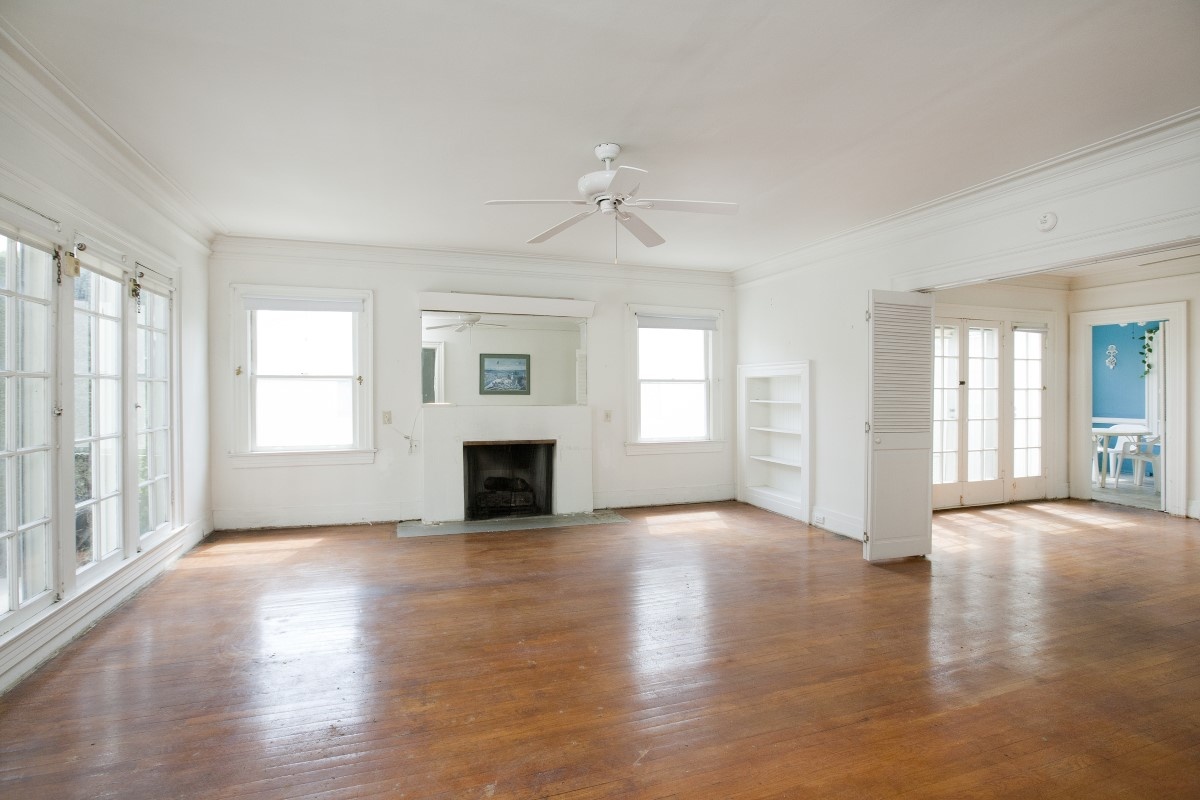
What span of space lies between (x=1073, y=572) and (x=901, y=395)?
170 centimetres

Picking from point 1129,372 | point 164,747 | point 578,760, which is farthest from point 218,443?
point 1129,372

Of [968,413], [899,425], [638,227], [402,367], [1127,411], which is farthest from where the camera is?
[1127,411]

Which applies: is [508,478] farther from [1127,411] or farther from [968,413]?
[1127,411]

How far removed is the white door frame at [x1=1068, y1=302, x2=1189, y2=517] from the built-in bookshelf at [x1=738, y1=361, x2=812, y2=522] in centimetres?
366

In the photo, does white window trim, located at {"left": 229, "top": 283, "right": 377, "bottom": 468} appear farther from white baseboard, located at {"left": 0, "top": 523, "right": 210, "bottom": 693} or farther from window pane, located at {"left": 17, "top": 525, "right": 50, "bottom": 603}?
window pane, located at {"left": 17, "top": 525, "right": 50, "bottom": 603}

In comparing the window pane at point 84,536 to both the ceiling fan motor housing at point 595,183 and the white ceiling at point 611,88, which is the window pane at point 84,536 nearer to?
the white ceiling at point 611,88

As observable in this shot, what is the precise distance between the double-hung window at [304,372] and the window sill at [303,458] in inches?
0.4

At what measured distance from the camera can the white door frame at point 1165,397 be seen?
590 centimetres

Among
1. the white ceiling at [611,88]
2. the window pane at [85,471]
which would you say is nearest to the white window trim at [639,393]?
the white ceiling at [611,88]

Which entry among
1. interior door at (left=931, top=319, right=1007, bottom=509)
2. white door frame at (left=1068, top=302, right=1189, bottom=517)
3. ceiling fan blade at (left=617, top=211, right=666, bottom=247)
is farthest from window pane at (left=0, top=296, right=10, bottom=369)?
white door frame at (left=1068, top=302, right=1189, bottom=517)

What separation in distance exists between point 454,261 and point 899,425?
4391 millimetres

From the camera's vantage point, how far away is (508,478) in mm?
6145

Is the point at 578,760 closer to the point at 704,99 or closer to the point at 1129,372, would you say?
the point at 704,99

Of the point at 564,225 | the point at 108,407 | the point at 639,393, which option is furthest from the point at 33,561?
the point at 639,393
